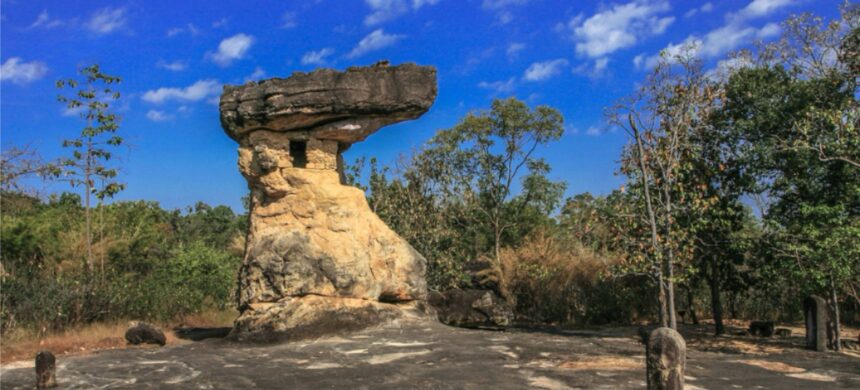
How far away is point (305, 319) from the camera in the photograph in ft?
39.4

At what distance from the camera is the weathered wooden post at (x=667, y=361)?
5.21 m

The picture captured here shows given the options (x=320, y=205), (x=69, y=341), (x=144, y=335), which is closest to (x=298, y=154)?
(x=320, y=205)

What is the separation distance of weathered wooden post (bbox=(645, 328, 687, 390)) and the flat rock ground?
265 cm

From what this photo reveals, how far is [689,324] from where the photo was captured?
17.9m

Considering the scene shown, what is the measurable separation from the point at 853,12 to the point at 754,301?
9.60 meters

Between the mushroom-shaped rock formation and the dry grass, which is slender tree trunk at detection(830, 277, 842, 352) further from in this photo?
the dry grass

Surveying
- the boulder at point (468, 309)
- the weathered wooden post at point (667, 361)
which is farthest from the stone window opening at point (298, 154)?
the weathered wooden post at point (667, 361)

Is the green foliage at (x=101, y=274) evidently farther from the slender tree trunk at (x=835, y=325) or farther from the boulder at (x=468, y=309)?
the slender tree trunk at (x=835, y=325)

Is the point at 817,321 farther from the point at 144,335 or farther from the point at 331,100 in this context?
the point at 144,335

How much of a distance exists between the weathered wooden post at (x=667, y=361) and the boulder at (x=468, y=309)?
40.5 feet

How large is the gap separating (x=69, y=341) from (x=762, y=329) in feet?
47.5

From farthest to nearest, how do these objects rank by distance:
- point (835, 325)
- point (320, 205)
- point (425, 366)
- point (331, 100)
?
point (320, 205) < point (331, 100) < point (835, 325) < point (425, 366)

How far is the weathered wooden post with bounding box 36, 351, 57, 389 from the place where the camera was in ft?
26.4

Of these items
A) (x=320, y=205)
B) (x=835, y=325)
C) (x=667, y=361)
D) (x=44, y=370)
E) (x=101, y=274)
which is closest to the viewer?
(x=667, y=361)
